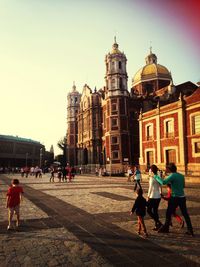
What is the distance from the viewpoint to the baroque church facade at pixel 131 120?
33938 mm

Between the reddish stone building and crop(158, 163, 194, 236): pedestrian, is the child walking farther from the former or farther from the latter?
the reddish stone building

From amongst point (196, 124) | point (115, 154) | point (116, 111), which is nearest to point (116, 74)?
point (116, 111)

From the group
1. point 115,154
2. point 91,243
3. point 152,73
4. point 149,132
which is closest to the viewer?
point 91,243

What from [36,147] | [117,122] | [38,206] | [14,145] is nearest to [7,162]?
[14,145]

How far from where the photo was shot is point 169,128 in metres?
34.2

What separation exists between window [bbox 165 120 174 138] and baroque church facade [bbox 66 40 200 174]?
4.5 inches

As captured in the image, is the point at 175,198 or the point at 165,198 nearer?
the point at 175,198

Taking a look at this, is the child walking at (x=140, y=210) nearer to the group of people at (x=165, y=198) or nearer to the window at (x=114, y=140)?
the group of people at (x=165, y=198)

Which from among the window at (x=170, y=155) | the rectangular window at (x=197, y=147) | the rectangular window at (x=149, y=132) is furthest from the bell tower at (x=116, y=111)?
the rectangular window at (x=197, y=147)

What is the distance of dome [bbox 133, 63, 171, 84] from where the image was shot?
59.9 meters

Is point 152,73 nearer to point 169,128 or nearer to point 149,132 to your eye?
point 149,132

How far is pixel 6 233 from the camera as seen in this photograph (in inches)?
316

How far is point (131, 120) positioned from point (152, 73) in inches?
487

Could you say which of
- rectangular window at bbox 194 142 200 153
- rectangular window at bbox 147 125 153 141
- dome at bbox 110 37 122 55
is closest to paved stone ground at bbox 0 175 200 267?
rectangular window at bbox 194 142 200 153
